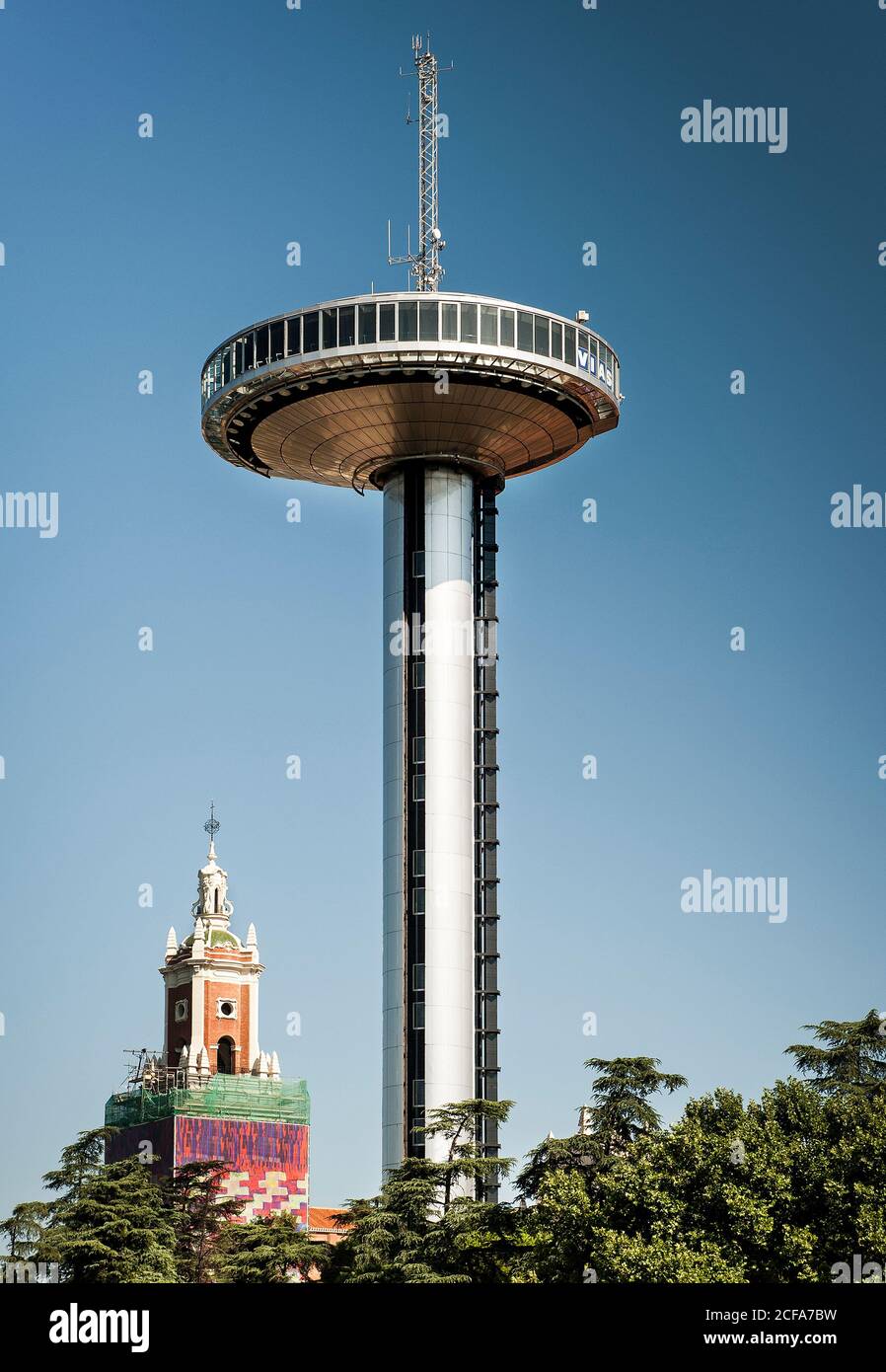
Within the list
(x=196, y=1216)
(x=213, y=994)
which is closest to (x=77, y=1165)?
(x=196, y=1216)

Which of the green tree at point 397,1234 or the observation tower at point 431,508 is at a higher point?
the observation tower at point 431,508

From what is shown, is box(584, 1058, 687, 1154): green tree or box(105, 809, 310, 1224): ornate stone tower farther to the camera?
box(105, 809, 310, 1224): ornate stone tower

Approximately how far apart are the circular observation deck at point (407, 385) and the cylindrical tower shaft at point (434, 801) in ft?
11.8

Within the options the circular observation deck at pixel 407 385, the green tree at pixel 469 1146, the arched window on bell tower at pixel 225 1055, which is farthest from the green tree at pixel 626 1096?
the arched window on bell tower at pixel 225 1055

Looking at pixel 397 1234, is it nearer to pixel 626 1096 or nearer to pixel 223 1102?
pixel 626 1096

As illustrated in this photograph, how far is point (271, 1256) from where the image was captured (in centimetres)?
10919

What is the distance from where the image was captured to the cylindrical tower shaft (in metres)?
130

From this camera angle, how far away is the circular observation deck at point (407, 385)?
13112cm

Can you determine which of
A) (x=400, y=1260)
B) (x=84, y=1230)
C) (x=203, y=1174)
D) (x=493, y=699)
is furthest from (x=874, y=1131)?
(x=203, y=1174)

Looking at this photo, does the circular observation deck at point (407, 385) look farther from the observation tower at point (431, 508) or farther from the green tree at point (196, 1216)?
the green tree at point (196, 1216)

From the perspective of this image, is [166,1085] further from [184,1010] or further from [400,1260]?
[400,1260]

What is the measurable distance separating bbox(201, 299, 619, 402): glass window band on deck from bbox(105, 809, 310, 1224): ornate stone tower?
6160cm

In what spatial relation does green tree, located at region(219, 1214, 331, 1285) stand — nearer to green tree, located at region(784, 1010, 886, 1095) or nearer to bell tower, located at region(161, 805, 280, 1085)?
green tree, located at region(784, 1010, 886, 1095)

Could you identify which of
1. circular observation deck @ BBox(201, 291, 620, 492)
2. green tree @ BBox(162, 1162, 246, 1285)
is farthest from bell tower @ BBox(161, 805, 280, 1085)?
circular observation deck @ BBox(201, 291, 620, 492)
